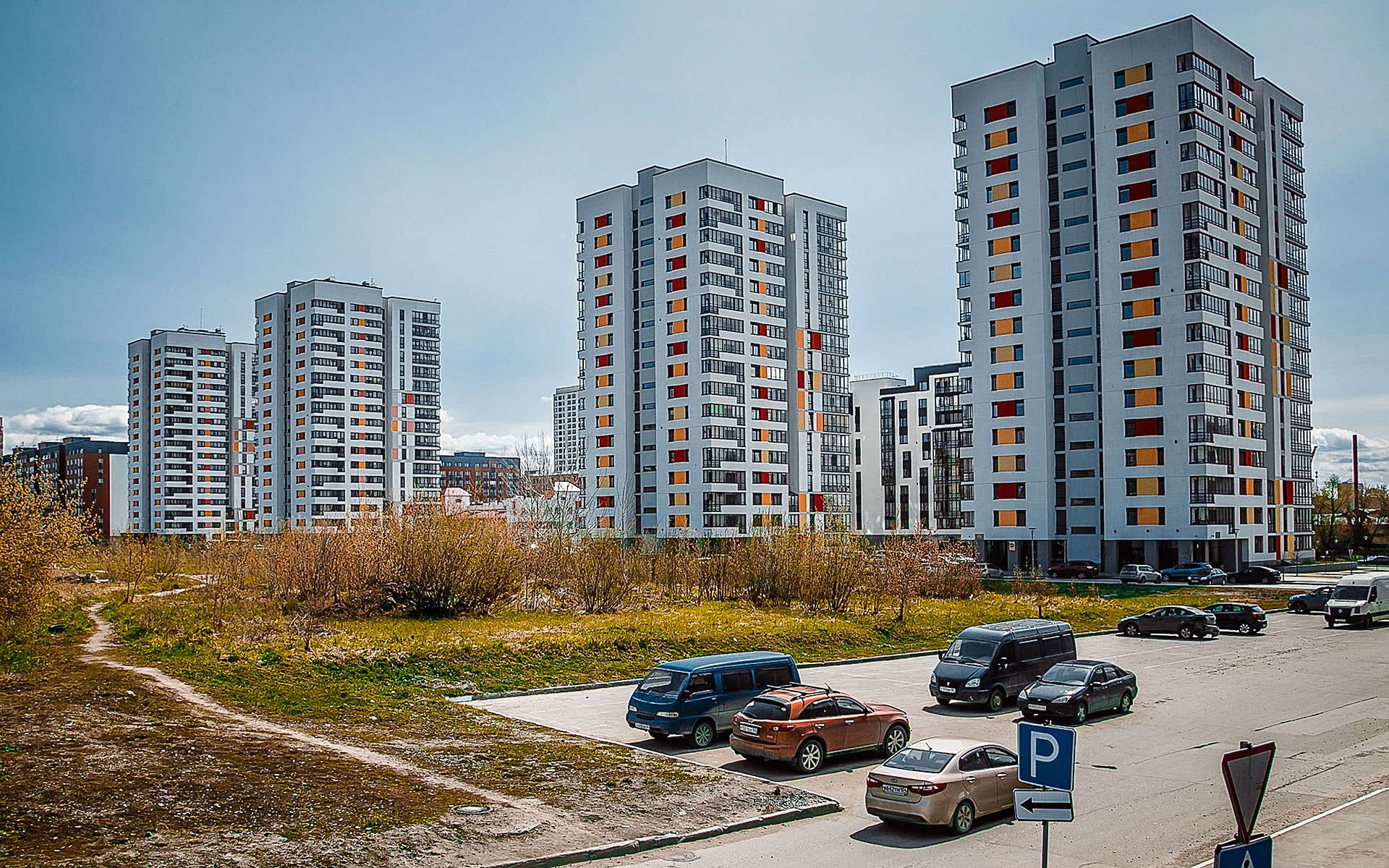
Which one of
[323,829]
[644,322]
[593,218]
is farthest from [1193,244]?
[323,829]

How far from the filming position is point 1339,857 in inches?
549

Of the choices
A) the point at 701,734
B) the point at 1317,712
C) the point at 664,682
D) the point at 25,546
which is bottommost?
the point at 1317,712

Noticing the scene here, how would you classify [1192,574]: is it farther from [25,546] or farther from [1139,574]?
[25,546]

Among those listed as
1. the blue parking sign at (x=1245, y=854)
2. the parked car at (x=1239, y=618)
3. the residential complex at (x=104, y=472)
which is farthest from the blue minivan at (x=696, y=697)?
the residential complex at (x=104, y=472)

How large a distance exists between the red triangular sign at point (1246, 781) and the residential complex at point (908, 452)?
110394mm

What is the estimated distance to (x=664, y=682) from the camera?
22.0 meters

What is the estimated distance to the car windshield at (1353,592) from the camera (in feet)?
150

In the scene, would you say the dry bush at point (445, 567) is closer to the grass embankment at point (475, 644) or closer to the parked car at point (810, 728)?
the grass embankment at point (475, 644)

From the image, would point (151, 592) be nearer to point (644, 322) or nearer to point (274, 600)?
point (274, 600)

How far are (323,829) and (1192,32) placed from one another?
83075 mm

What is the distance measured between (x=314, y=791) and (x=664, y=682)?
7.86 m

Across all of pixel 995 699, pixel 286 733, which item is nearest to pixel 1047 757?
pixel 995 699

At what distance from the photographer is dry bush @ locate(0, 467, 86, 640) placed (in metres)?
26.8

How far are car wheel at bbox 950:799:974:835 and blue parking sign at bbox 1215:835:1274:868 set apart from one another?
766 cm
